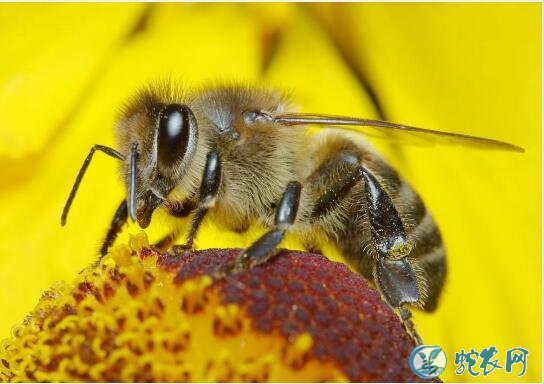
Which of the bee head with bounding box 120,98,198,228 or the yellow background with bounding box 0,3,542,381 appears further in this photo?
the yellow background with bounding box 0,3,542,381

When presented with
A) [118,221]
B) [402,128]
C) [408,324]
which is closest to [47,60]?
[118,221]

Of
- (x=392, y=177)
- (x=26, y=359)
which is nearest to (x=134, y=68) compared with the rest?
(x=392, y=177)

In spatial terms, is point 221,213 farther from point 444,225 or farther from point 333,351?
point 444,225

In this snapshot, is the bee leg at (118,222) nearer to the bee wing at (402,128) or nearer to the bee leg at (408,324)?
the bee wing at (402,128)

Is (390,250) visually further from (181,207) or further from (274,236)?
(181,207)

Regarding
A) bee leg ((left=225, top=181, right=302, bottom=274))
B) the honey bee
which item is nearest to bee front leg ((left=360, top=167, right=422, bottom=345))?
the honey bee

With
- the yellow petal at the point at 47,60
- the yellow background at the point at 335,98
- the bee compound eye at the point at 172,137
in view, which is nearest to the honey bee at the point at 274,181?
the bee compound eye at the point at 172,137

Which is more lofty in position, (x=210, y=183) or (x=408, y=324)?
(x=210, y=183)

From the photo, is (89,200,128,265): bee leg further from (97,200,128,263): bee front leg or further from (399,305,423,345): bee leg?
(399,305,423,345): bee leg

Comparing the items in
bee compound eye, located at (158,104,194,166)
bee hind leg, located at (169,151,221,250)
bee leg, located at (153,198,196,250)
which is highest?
bee compound eye, located at (158,104,194,166)
